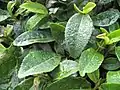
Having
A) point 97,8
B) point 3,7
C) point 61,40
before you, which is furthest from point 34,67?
point 3,7

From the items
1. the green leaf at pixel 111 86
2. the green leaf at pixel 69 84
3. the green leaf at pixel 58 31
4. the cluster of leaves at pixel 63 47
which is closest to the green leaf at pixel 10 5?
the cluster of leaves at pixel 63 47

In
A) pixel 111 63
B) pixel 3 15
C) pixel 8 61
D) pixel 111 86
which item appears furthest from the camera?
pixel 3 15

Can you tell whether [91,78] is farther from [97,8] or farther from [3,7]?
[3,7]

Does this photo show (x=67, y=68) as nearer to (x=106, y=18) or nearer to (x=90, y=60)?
(x=90, y=60)

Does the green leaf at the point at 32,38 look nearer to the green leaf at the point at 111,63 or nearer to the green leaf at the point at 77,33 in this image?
the green leaf at the point at 77,33

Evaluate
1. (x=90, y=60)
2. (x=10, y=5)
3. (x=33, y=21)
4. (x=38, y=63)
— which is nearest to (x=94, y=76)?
(x=90, y=60)
